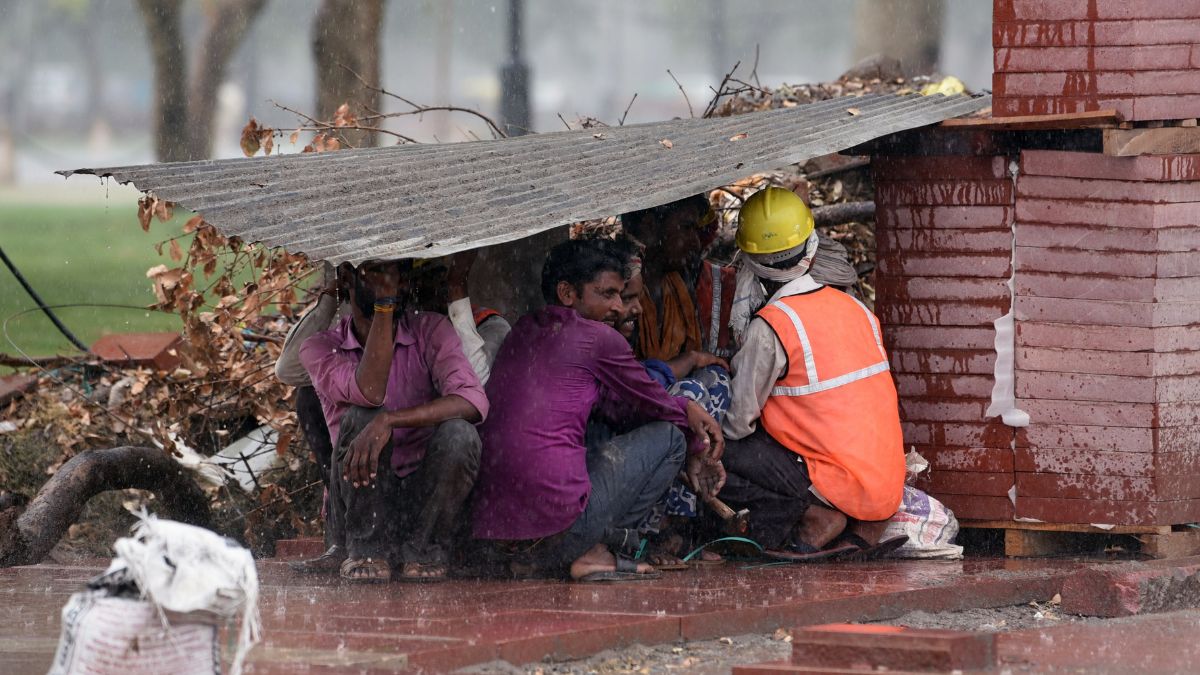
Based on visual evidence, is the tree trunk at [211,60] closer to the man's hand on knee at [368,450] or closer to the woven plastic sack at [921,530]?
the woven plastic sack at [921,530]

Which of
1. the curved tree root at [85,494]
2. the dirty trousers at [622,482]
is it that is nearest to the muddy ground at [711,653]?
the dirty trousers at [622,482]

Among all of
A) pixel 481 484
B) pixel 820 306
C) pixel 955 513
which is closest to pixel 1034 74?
pixel 820 306

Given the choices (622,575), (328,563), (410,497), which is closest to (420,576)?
(410,497)

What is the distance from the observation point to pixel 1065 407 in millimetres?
6965

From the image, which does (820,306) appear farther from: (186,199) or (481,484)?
(186,199)

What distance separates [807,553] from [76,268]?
882 inches

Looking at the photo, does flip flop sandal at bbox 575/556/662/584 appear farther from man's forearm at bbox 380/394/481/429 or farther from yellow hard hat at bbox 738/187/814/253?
yellow hard hat at bbox 738/187/814/253

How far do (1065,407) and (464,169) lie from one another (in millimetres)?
2746

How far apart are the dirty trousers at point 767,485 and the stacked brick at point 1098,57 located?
178 cm

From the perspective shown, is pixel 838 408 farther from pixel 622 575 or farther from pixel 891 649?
pixel 891 649

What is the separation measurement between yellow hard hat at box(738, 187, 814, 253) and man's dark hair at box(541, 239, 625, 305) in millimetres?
640

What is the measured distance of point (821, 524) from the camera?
6832mm

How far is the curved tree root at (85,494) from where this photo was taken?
6953 mm

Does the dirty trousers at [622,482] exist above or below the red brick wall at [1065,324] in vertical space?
below
